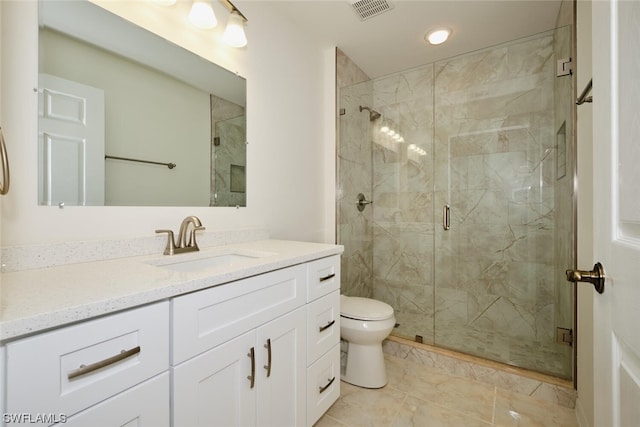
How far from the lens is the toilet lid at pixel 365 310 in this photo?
5.48 ft

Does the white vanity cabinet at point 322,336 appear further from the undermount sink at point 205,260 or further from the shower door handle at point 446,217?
the shower door handle at point 446,217


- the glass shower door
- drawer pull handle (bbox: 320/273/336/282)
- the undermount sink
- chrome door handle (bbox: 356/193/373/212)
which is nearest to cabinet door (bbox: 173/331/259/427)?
the undermount sink

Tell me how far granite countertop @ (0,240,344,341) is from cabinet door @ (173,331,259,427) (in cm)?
22

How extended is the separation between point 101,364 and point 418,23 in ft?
7.80

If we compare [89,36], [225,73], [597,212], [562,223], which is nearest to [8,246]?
[89,36]

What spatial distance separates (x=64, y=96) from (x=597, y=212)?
1.61 m

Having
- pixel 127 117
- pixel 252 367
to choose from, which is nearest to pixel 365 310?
pixel 252 367

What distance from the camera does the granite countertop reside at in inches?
20.3

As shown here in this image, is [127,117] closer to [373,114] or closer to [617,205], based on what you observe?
[617,205]

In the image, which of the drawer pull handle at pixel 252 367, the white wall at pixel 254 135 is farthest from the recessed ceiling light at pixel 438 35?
the drawer pull handle at pixel 252 367

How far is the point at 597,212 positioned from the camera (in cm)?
63

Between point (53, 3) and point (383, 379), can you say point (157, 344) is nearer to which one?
point (53, 3)

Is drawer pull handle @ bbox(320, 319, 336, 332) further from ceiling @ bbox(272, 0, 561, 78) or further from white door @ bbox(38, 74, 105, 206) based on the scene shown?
ceiling @ bbox(272, 0, 561, 78)

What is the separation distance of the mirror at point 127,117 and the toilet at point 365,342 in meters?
1.01
